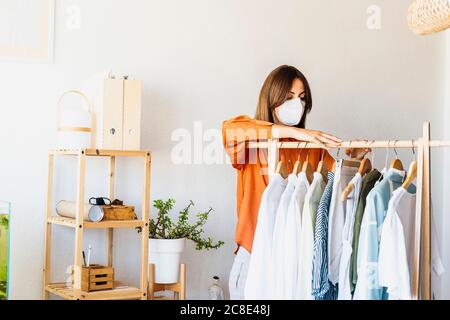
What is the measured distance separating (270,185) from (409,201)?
0.46 meters

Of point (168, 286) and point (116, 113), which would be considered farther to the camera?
point (168, 286)

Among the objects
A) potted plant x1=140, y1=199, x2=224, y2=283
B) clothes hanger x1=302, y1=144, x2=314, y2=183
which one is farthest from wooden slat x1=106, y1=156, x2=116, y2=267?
clothes hanger x1=302, y1=144, x2=314, y2=183

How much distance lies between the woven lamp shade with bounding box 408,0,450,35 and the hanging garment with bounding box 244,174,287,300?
73 centimetres

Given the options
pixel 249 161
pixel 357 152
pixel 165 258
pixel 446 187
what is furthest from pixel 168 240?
pixel 446 187

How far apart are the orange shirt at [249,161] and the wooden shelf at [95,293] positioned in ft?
1.37

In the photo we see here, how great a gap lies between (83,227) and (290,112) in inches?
33.2

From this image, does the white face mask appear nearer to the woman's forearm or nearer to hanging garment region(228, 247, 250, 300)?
the woman's forearm

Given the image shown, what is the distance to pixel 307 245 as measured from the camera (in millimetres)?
2295

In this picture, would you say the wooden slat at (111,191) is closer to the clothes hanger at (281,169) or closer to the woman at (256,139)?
the woman at (256,139)

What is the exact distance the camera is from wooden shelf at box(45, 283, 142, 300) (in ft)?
8.23

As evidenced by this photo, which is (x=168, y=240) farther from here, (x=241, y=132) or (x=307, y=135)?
(x=307, y=135)

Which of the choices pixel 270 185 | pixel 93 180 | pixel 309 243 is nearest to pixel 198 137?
pixel 93 180

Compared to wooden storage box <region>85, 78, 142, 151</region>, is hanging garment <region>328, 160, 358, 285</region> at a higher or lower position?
lower

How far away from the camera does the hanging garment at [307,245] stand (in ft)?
7.51
